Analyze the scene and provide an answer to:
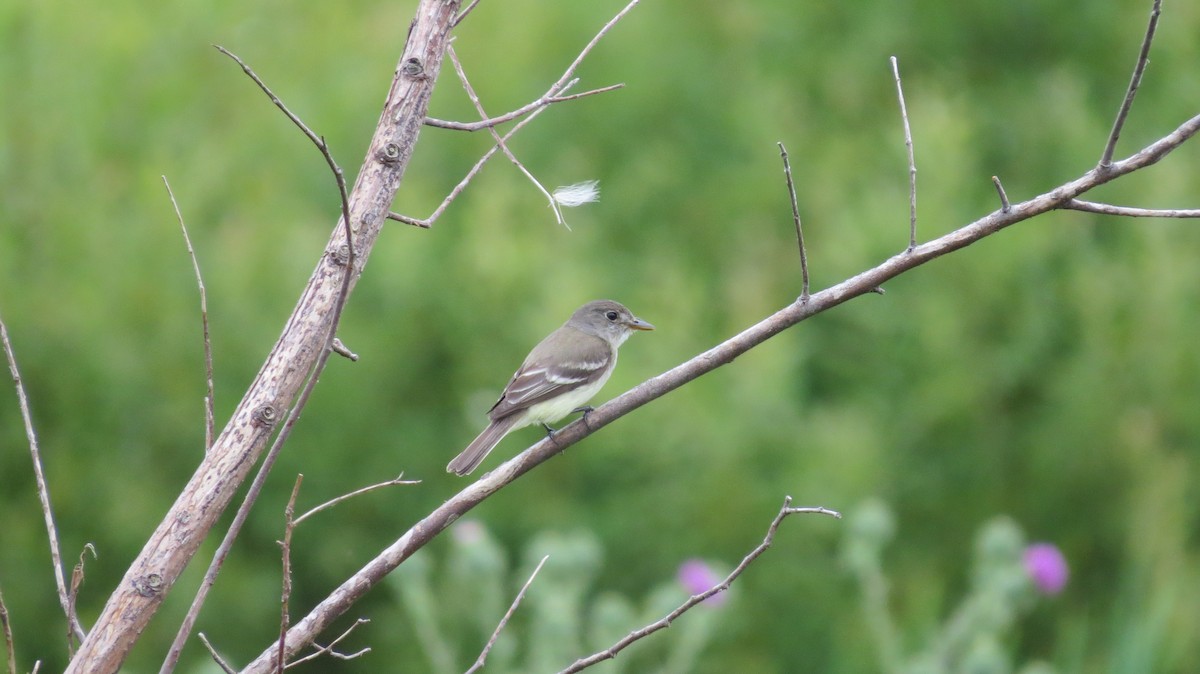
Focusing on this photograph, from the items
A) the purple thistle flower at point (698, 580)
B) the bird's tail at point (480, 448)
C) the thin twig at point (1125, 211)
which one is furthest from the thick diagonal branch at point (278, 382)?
the purple thistle flower at point (698, 580)

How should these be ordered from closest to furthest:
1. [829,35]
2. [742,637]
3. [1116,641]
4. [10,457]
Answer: [1116,641], [10,457], [742,637], [829,35]

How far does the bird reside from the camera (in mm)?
3859

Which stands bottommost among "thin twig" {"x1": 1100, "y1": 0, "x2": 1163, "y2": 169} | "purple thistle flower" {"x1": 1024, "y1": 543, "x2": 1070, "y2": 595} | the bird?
"purple thistle flower" {"x1": 1024, "y1": 543, "x2": 1070, "y2": 595}

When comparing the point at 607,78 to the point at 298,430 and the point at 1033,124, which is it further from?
the point at 298,430

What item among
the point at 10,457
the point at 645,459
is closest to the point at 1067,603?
the point at 645,459

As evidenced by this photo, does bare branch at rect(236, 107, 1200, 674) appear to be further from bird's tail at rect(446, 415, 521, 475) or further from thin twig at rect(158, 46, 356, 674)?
bird's tail at rect(446, 415, 521, 475)

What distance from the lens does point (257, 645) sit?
5562 millimetres

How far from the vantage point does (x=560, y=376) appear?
4.09 meters

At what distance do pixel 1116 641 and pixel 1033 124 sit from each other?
11.9 feet

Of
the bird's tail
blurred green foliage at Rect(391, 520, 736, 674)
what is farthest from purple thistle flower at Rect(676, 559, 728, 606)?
the bird's tail

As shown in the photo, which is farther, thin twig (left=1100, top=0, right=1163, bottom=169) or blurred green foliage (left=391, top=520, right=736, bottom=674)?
blurred green foliage (left=391, top=520, right=736, bottom=674)

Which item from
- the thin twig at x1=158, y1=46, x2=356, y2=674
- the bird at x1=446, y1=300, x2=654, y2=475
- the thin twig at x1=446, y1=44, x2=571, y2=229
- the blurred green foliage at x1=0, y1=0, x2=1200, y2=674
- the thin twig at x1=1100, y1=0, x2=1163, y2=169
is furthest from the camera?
the blurred green foliage at x1=0, y1=0, x2=1200, y2=674

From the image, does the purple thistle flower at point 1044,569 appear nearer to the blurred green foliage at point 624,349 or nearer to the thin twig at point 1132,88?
the blurred green foliage at point 624,349

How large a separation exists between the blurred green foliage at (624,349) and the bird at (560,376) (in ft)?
2.22
